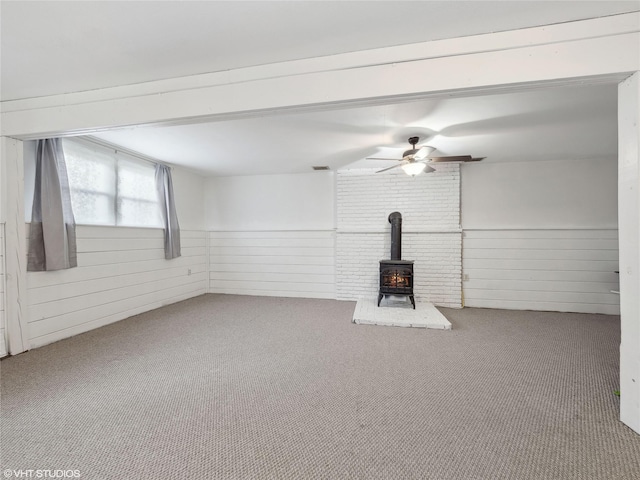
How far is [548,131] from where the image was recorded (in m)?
3.15

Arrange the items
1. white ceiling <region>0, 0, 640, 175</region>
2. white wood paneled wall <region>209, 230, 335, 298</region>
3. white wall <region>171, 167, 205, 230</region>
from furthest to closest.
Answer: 1. white wood paneled wall <region>209, 230, 335, 298</region>
2. white wall <region>171, 167, 205, 230</region>
3. white ceiling <region>0, 0, 640, 175</region>

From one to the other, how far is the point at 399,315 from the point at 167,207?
3.97 meters

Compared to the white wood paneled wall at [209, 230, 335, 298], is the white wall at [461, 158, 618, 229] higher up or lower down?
higher up

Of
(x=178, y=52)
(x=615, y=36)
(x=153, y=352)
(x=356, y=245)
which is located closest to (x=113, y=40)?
(x=178, y=52)

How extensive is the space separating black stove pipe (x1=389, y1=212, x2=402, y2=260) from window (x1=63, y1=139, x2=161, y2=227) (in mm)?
3847

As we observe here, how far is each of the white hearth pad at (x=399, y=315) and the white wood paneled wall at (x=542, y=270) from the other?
3.70 ft

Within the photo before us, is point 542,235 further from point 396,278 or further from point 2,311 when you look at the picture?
point 2,311

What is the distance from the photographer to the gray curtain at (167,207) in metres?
4.44

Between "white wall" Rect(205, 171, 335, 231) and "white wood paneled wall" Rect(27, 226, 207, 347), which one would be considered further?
"white wall" Rect(205, 171, 335, 231)

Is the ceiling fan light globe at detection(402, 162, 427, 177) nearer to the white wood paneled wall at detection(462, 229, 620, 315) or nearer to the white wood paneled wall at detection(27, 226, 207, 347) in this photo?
the white wood paneled wall at detection(462, 229, 620, 315)

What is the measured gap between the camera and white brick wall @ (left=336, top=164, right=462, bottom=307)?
15.1 ft

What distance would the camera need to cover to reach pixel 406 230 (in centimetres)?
473

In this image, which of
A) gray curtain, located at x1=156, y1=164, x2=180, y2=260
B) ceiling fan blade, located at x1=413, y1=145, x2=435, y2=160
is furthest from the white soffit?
gray curtain, located at x1=156, y1=164, x2=180, y2=260

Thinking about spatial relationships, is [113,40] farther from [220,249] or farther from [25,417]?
[220,249]
